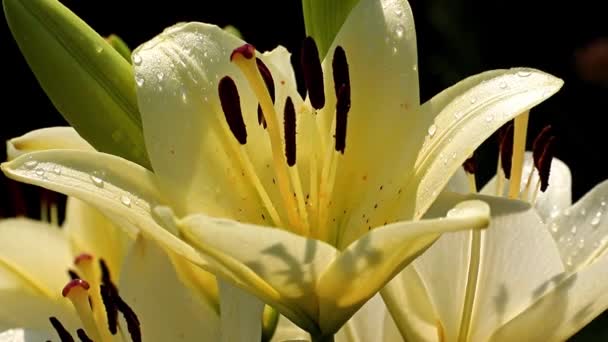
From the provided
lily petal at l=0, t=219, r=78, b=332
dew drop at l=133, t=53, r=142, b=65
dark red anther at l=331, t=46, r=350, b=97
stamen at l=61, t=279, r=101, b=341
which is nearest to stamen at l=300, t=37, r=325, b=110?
dark red anther at l=331, t=46, r=350, b=97

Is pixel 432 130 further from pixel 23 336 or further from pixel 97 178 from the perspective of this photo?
pixel 23 336

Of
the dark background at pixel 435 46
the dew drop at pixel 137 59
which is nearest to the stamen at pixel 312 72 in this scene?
the dew drop at pixel 137 59

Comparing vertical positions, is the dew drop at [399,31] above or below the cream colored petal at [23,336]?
above

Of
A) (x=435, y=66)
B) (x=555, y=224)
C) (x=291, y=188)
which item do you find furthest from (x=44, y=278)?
(x=435, y=66)

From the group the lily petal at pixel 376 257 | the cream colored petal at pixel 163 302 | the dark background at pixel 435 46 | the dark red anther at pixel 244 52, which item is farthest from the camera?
the dark background at pixel 435 46

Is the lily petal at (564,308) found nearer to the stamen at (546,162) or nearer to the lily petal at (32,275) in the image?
the stamen at (546,162)

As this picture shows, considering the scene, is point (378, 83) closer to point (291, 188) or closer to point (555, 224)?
point (291, 188)

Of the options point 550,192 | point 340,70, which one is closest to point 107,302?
point 340,70
